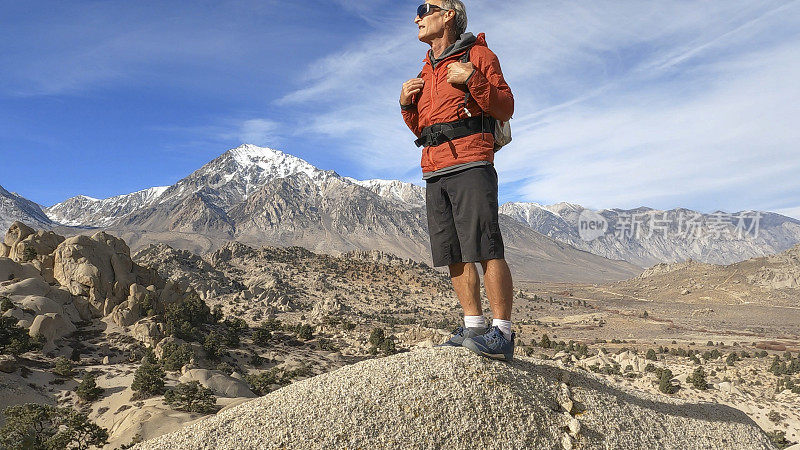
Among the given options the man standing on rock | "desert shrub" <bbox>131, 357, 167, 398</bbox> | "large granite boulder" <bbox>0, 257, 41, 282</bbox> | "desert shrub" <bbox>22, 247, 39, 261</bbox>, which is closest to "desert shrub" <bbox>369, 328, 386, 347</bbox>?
"desert shrub" <bbox>131, 357, 167, 398</bbox>

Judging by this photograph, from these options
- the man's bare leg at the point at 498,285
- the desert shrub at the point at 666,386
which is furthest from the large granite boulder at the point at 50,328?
the desert shrub at the point at 666,386

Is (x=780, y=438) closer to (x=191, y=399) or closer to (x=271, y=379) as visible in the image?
(x=191, y=399)

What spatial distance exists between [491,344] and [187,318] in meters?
31.1

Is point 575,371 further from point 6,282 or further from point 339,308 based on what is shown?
point 339,308

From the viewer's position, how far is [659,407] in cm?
486

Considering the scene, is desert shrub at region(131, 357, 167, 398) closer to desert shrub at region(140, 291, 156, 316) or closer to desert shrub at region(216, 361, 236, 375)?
desert shrub at region(216, 361, 236, 375)

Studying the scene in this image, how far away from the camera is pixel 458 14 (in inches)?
170

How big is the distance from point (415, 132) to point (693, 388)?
65.5 ft

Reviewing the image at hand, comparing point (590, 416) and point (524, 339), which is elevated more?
point (590, 416)

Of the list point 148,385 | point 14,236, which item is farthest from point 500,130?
point 14,236

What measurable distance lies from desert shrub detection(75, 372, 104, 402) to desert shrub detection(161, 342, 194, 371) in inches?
128

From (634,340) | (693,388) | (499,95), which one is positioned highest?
(499,95)

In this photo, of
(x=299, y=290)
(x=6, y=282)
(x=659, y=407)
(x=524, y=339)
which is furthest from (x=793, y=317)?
(x=6, y=282)

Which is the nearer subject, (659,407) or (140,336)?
(659,407)
